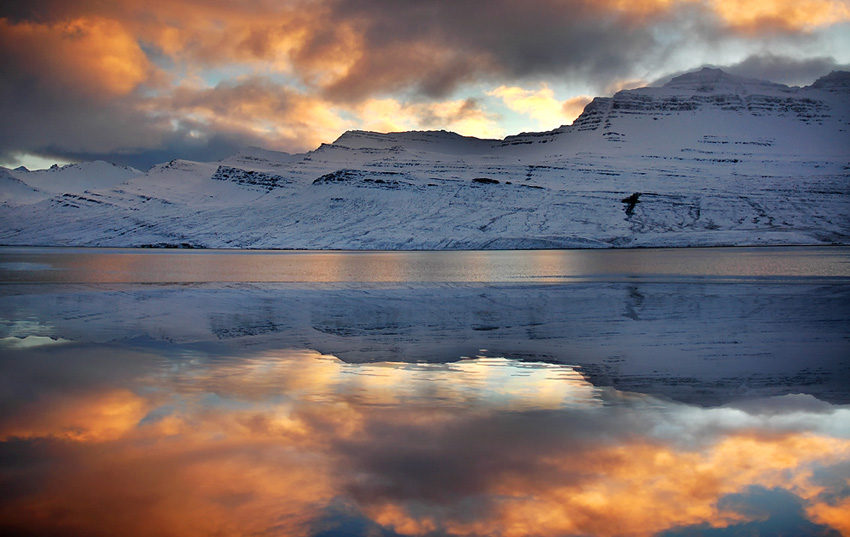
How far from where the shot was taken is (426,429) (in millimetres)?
7855

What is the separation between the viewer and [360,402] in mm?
9156

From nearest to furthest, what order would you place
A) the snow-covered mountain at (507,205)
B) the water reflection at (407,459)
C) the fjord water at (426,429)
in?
1. the water reflection at (407,459)
2. the fjord water at (426,429)
3. the snow-covered mountain at (507,205)

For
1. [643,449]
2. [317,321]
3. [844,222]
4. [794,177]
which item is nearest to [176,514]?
[643,449]

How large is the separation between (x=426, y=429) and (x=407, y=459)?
40.6 inches

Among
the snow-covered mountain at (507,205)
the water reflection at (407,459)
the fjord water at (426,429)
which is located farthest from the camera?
the snow-covered mountain at (507,205)

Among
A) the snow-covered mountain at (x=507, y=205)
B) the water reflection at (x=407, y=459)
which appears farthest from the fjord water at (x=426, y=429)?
the snow-covered mountain at (x=507, y=205)

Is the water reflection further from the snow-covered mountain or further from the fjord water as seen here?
the snow-covered mountain

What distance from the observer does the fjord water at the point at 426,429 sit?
5613mm

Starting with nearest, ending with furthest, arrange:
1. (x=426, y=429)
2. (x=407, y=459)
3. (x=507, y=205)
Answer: (x=407, y=459) < (x=426, y=429) < (x=507, y=205)

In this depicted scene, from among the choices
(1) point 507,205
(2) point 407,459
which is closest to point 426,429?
(2) point 407,459

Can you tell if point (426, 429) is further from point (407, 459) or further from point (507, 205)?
point (507, 205)

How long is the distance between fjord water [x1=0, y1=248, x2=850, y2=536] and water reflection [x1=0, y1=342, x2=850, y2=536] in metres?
0.03

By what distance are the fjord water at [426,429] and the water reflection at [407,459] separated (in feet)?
0.10

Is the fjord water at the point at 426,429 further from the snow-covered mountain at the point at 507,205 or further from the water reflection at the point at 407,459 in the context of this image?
the snow-covered mountain at the point at 507,205
